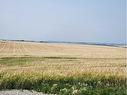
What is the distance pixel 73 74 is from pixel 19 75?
123 inches

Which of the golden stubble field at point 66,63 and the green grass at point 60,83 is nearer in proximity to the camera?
the green grass at point 60,83

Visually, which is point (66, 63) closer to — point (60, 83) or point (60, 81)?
point (60, 81)

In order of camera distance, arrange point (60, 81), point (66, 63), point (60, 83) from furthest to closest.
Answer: point (66, 63), point (60, 81), point (60, 83)

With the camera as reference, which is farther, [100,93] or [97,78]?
[97,78]

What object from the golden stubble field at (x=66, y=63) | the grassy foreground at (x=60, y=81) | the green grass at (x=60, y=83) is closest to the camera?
the green grass at (x=60, y=83)

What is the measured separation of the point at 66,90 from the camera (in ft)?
55.1

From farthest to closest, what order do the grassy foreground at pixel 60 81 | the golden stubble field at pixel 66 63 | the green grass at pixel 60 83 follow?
1. the golden stubble field at pixel 66 63
2. the grassy foreground at pixel 60 81
3. the green grass at pixel 60 83

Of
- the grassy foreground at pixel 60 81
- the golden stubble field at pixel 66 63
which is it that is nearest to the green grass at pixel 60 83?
the grassy foreground at pixel 60 81

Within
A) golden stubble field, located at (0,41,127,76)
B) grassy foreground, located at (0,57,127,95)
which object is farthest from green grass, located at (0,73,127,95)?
golden stubble field, located at (0,41,127,76)

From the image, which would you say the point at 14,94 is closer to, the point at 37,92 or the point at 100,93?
the point at 37,92

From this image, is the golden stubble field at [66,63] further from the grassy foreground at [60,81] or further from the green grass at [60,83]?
the green grass at [60,83]

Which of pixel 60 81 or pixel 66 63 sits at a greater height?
pixel 60 81

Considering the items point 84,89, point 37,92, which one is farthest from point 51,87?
point 84,89

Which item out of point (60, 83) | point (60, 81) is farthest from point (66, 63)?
point (60, 83)
